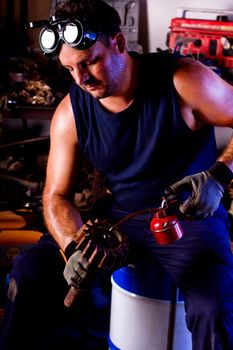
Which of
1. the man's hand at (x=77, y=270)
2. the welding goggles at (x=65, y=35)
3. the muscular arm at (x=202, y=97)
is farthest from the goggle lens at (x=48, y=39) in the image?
A: the man's hand at (x=77, y=270)

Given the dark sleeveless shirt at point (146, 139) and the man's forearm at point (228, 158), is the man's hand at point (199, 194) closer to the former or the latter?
the man's forearm at point (228, 158)

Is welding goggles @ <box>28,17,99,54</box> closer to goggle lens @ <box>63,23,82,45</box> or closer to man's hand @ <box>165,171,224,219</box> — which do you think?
goggle lens @ <box>63,23,82,45</box>

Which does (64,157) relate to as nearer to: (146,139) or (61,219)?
(61,219)

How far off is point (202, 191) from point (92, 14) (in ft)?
2.38

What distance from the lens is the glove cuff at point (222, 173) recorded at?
5.94 feet

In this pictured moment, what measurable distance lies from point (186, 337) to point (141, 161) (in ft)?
2.18

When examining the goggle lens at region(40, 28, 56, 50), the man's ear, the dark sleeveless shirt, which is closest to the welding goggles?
the goggle lens at region(40, 28, 56, 50)

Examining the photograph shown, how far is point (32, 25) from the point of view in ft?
6.47

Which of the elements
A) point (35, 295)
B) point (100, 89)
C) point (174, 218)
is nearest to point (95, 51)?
point (100, 89)

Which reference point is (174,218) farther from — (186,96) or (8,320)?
(8,320)

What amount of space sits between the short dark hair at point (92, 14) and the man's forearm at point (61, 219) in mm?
661

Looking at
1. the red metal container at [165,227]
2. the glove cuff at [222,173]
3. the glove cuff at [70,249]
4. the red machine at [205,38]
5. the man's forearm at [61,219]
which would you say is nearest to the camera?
the red metal container at [165,227]

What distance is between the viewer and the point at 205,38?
3117 millimetres

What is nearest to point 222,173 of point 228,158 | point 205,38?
point 228,158
